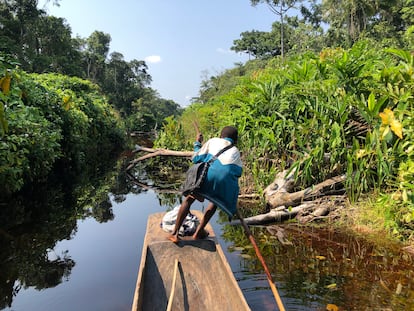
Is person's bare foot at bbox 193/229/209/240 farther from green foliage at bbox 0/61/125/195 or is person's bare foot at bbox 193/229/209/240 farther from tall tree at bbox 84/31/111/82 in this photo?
tall tree at bbox 84/31/111/82

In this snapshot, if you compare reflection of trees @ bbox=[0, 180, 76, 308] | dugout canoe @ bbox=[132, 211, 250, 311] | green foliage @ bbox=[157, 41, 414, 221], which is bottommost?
reflection of trees @ bbox=[0, 180, 76, 308]

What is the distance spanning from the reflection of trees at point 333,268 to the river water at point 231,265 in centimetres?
1

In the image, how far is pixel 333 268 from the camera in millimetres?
4379

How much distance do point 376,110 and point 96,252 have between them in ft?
15.1

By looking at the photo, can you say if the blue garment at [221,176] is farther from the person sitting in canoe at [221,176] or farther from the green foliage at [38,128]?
the green foliage at [38,128]

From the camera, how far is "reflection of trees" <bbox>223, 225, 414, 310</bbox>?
3.63 m

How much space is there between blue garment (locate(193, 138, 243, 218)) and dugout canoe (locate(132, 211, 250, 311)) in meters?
0.56

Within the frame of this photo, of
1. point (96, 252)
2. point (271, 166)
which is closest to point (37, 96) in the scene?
point (96, 252)

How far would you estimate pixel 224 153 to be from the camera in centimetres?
348

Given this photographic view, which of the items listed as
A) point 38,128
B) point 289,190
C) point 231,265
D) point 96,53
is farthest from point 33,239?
point 96,53

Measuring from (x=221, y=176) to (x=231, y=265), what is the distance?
1662 mm

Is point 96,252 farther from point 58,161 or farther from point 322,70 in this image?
point 58,161

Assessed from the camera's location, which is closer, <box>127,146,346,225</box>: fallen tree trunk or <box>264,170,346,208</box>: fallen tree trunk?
<box>127,146,346,225</box>: fallen tree trunk

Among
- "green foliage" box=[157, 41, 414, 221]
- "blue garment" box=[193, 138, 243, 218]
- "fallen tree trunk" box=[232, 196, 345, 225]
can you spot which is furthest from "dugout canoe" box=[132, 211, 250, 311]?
"green foliage" box=[157, 41, 414, 221]
